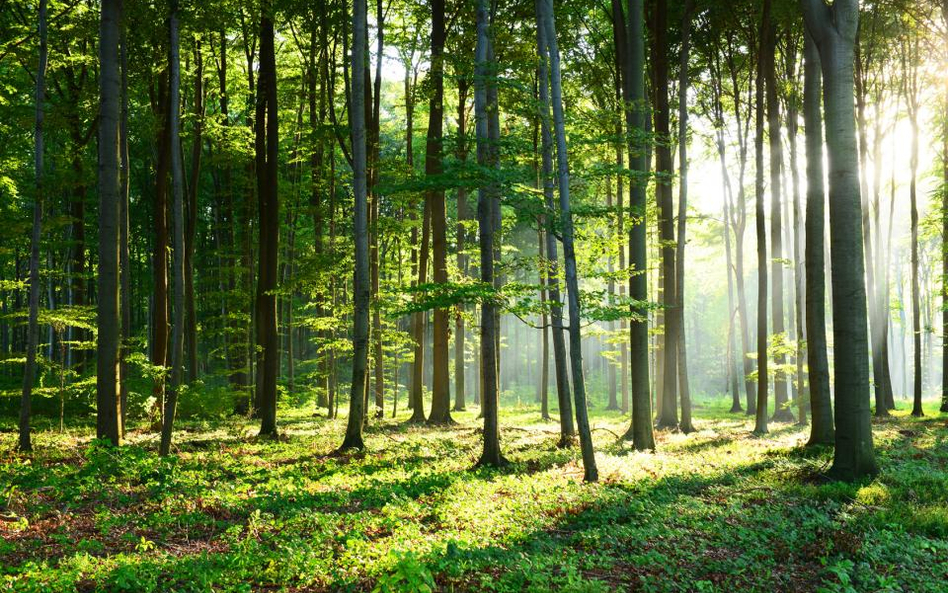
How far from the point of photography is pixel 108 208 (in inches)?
405

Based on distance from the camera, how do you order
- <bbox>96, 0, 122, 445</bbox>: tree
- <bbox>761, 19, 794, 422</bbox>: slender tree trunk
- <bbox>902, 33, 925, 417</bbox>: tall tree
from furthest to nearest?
1. <bbox>902, 33, 925, 417</bbox>: tall tree
2. <bbox>761, 19, 794, 422</bbox>: slender tree trunk
3. <bbox>96, 0, 122, 445</bbox>: tree

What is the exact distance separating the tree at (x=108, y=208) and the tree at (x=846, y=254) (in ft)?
37.8

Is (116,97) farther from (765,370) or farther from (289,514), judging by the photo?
(765,370)

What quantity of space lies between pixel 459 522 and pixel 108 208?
8185 mm

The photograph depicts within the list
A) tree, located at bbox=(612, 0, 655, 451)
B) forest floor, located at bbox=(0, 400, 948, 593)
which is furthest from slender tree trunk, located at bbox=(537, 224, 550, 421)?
forest floor, located at bbox=(0, 400, 948, 593)

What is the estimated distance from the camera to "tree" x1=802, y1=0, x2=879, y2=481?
28.6ft

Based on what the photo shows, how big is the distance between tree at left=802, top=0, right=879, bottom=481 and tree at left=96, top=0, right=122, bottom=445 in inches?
453

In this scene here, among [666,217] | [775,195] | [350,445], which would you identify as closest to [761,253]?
[775,195]

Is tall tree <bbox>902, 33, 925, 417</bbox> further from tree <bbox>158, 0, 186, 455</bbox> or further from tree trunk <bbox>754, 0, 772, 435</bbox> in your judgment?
tree <bbox>158, 0, 186, 455</bbox>

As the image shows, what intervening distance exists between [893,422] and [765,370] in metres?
6.15

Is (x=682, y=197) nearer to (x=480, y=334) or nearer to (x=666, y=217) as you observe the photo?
(x=666, y=217)

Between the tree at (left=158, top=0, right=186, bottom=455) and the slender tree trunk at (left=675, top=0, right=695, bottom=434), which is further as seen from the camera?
the slender tree trunk at (left=675, top=0, right=695, bottom=434)

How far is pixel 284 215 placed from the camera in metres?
22.8

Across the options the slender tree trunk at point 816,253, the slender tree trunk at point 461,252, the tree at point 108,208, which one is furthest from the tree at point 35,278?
the slender tree trunk at point 816,253
